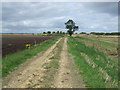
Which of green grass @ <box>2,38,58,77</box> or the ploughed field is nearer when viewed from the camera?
green grass @ <box>2,38,58,77</box>

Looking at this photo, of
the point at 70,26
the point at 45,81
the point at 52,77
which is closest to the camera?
the point at 45,81

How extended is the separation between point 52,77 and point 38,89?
1.92 m

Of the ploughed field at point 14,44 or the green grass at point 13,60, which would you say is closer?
the green grass at point 13,60

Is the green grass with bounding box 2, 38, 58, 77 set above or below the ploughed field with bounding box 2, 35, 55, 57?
below

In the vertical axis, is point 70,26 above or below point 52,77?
above

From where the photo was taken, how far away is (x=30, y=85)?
24.7 feet

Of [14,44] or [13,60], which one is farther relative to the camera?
[14,44]

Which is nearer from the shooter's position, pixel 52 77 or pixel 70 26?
pixel 52 77

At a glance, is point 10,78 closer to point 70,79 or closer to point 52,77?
point 52,77

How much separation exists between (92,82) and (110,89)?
3.19 ft

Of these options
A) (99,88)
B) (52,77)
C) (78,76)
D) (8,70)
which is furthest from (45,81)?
(8,70)

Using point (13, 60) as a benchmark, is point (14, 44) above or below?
above

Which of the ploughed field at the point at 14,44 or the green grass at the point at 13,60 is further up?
the ploughed field at the point at 14,44

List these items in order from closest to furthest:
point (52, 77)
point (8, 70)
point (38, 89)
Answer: point (38, 89) < point (52, 77) < point (8, 70)
